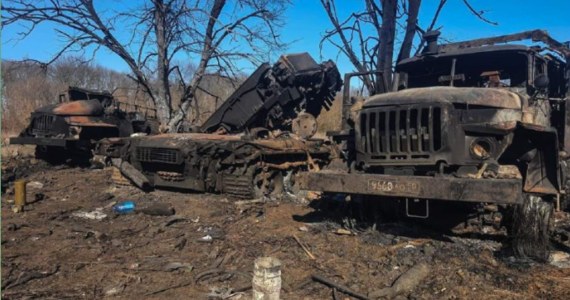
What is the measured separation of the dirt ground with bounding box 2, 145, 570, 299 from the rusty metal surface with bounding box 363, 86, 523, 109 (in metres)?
1.60

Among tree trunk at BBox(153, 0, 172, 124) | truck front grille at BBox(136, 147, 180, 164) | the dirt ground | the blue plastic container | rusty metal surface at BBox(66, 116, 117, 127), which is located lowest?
the dirt ground

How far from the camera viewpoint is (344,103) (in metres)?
6.95

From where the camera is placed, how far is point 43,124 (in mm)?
14305

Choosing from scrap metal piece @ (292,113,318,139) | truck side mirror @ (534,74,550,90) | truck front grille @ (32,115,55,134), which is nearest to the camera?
truck side mirror @ (534,74,550,90)

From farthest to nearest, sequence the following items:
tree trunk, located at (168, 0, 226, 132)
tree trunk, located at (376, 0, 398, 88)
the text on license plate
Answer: tree trunk, located at (168, 0, 226, 132) < tree trunk, located at (376, 0, 398, 88) < the text on license plate

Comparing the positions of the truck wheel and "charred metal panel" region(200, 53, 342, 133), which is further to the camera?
"charred metal panel" region(200, 53, 342, 133)

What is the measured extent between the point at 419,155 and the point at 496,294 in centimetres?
182

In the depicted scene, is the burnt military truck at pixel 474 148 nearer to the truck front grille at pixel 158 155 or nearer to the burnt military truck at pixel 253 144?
the burnt military truck at pixel 253 144

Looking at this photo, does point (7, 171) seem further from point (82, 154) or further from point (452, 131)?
point (452, 131)

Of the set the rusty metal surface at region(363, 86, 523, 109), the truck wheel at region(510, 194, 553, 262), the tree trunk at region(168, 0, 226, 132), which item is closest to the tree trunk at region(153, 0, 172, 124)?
the tree trunk at region(168, 0, 226, 132)

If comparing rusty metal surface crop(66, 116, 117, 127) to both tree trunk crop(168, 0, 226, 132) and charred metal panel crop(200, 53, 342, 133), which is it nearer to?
tree trunk crop(168, 0, 226, 132)

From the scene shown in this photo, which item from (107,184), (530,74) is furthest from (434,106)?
(107,184)

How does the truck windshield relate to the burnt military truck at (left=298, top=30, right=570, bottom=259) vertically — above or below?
above

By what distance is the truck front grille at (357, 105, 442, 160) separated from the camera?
17.6 feet
